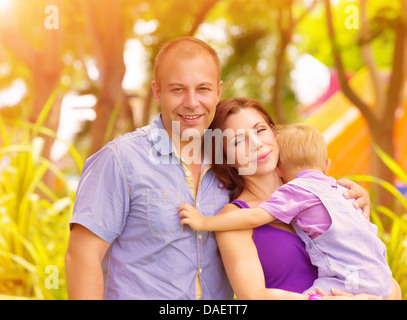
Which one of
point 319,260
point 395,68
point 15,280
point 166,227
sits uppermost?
point 395,68

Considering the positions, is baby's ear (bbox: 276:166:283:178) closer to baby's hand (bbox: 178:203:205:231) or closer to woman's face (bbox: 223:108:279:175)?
woman's face (bbox: 223:108:279:175)

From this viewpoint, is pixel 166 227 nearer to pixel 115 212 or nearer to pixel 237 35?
pixel 115 212

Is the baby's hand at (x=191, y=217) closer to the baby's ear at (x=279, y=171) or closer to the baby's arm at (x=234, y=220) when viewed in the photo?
the baby's arm at (x=234, y=220)

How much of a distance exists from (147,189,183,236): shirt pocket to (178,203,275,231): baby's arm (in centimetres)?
6

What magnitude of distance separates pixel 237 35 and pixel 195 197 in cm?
257

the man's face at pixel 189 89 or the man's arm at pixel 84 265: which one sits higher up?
the man's face at pixel 189 89

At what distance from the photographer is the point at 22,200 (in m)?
2.63

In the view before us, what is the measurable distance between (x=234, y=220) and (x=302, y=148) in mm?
350

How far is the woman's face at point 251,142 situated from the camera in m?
1.57

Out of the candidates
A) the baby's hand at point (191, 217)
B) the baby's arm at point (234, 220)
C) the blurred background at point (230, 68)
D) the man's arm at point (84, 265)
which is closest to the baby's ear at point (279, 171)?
the baby's arm at point (234, 220)

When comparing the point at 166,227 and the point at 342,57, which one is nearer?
the point at 166,227

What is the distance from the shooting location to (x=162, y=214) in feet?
4.97
